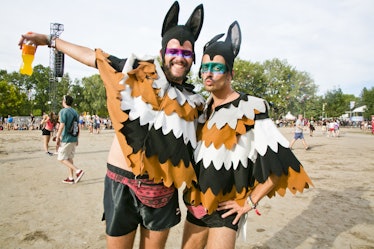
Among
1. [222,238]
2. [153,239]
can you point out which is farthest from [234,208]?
[153,239]

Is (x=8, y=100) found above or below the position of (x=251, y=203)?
above

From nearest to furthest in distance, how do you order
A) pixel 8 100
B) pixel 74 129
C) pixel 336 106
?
1. pixel 74 129
2. pixel 8 100
3. pixel 336 106

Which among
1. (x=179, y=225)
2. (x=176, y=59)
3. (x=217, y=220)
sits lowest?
(x=179, y=225)

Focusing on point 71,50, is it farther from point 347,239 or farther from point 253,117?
point 347,239

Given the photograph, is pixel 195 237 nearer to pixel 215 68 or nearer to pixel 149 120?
pixel 149 120

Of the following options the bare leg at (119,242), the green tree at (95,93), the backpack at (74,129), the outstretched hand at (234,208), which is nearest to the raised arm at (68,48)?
the bare leg at (119,242)

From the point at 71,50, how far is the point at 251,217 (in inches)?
153

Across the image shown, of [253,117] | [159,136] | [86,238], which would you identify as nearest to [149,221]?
[159,136]

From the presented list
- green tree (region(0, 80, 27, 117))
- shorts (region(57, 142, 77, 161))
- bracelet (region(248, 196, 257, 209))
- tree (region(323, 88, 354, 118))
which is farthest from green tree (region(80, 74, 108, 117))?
bracelet (region(248, 196, 257, 209))

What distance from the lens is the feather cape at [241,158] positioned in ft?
6.49

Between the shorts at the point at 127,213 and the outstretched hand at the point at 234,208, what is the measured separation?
0.44 m

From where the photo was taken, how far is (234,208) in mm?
2062

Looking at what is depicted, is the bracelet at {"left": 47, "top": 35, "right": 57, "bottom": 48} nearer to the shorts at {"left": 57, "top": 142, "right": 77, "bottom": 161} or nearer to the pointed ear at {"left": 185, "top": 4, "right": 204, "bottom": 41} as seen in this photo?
the pointed ear at {"left": 185, "top": 4, "right": 204, "bottom": 41}

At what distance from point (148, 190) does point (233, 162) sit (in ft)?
2.32
